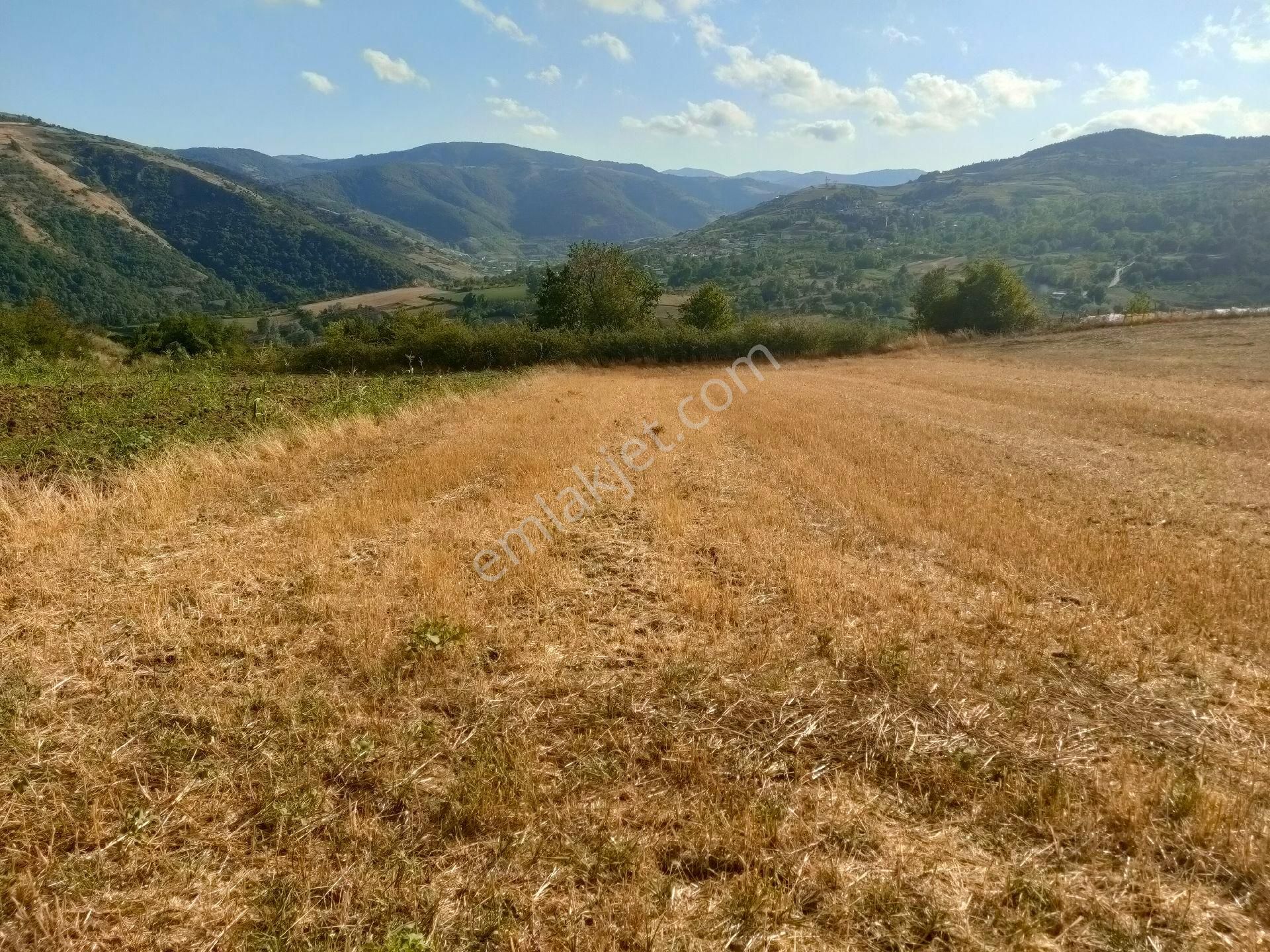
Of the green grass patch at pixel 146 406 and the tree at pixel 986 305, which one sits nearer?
the green grass patch at pixel 146 406

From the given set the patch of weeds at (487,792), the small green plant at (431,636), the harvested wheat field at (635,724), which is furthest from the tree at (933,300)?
the patch of weeds at (487,792)

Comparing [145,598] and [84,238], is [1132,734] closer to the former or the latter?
[145,598]

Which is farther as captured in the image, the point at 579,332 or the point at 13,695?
the point at 579,332

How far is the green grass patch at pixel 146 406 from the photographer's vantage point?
425 inches

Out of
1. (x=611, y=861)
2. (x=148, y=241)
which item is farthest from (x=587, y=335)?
(x=148, y=241)

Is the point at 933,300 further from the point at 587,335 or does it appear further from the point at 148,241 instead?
the point at 148,241

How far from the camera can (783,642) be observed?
5.02 m

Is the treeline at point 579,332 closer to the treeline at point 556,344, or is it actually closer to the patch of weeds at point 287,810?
the treeline at point 556,344

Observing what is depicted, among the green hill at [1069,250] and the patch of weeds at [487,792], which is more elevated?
the green hill at [1069,250]

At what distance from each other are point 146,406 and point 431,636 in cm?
1681

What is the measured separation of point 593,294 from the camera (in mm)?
48875

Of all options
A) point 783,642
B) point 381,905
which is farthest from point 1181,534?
point 381,905

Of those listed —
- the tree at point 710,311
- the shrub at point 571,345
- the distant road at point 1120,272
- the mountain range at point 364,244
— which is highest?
the mountain range at point 364,244

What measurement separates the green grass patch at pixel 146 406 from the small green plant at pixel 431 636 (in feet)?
26.5
